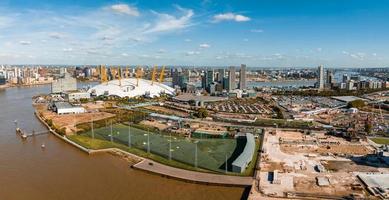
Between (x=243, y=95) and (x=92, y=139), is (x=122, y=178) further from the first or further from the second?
(x=243, y=95)

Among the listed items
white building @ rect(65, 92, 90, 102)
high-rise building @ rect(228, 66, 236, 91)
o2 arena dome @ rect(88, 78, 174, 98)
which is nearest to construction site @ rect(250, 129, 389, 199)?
o2 arena dome @ rect(88, 78, 174, 98)

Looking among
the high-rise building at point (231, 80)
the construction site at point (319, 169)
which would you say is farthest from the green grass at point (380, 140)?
the high-rise building at point (231, 80)

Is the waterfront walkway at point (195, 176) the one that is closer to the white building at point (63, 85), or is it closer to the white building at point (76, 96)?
the white building at point (76, 96)

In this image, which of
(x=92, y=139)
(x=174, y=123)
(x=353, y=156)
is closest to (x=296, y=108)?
(x=174, y=123)

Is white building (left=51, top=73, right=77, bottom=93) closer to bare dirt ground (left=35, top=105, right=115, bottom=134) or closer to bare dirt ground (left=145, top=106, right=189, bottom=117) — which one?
bare dirt ground (left=35, top=105, right=115, bottom=134)

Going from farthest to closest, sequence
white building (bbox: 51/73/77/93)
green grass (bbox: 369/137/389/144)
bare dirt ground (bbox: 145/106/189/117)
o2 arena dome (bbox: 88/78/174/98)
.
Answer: white building (bbox: 51/73/77/93)
o2 arena dome (bbox: 88/78/174/98)
bare dirt ground (bbox: 145/106/189/117)
green grass (bbox: 369/137/389/144)
